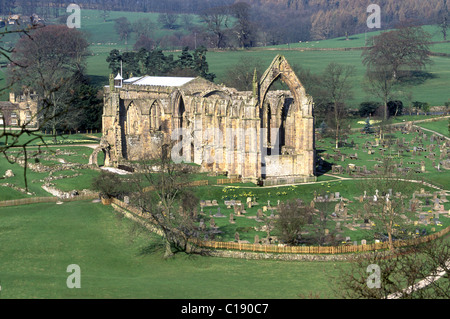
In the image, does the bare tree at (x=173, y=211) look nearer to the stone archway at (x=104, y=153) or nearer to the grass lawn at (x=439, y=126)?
the stone archway at (x=104, y=153)

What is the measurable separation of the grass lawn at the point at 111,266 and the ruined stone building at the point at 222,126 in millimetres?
16523

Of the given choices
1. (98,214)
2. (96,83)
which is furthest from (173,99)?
(96,83)

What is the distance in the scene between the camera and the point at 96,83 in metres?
139

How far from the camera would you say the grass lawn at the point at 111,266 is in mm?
37031

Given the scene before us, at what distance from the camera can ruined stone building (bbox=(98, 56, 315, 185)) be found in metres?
68.2

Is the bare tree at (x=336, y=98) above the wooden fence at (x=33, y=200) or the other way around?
above

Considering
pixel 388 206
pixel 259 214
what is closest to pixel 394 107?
pixel 259 214

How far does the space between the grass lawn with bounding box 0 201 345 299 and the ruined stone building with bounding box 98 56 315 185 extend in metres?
16.5

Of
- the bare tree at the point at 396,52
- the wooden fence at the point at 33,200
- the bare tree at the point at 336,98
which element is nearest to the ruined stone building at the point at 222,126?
the wooden fence at the point at 33,200

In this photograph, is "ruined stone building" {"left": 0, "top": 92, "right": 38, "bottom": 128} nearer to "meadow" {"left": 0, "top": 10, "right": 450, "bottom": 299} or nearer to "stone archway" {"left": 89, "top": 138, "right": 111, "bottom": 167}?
"stone archway" {"left": 89, "top": 138, "right": 111, "bottom": 167}

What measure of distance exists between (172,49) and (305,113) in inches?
5164

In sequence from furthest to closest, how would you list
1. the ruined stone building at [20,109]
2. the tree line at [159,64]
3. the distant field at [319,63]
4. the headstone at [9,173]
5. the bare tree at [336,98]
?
the distant field at [319,63] → the tree line at [159,64] → the ruined stone building at [20,109] → the bare tree at [336,98] → the headstone at [9,173]

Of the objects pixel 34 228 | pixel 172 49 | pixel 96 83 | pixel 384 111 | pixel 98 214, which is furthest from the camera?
pixel 172 49

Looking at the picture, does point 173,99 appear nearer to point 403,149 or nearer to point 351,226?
point 403,149
